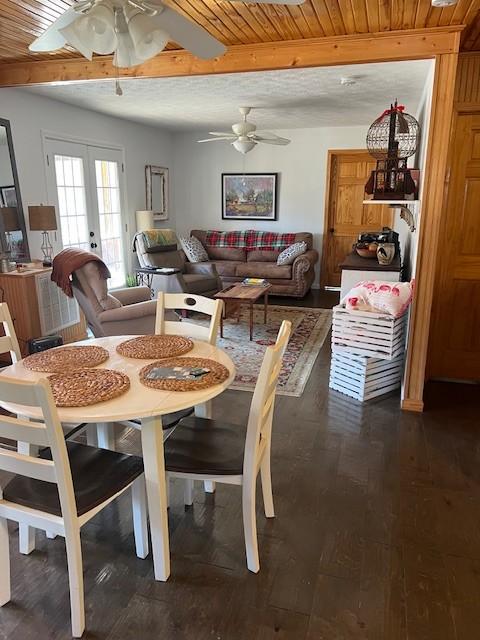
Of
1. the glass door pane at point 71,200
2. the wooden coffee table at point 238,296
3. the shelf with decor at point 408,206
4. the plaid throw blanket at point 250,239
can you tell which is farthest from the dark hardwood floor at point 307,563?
the plaid throw blanket at point 250,239

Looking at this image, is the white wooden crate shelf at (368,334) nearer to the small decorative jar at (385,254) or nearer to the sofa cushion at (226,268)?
the small decorative jar at (385,254)

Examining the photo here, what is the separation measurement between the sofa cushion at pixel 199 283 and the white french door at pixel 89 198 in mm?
1146

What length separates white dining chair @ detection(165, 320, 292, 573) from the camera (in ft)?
5.67

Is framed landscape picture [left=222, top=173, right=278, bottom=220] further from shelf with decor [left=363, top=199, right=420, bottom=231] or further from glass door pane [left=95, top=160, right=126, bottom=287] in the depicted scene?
shelf with decor [left=363, top=199, right=420, bottom=231]

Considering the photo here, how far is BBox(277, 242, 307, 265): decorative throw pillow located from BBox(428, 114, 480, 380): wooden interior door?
3201 mm

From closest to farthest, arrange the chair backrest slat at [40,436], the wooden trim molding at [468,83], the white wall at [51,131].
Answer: the chair backrest slat at [40,436] → the wooden trim molding at [468,83] → the white wall at [51,131]

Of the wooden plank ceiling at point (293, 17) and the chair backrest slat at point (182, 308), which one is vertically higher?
the wooden plank ceiling at point (293, 17)

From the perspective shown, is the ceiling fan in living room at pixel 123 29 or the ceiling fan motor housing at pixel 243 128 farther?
the ceiling fan motor housing at pixel 243 128

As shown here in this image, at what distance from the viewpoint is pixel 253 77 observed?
12.8 ft

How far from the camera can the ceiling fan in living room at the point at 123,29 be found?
1.75 meters

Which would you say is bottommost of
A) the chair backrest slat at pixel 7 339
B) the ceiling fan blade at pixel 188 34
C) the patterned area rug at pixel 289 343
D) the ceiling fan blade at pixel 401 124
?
the patterned area rug at pixel 289 343

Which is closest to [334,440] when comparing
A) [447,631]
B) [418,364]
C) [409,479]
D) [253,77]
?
[409,479]

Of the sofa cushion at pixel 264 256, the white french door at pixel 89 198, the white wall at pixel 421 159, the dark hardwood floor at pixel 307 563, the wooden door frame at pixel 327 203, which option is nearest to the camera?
the dark hardwood floor at pixel 307 563

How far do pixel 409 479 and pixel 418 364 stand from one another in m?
0.98
